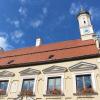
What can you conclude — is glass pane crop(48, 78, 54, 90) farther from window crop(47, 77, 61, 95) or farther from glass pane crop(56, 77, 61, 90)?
glass pane crop(56, 77, 61, 90)

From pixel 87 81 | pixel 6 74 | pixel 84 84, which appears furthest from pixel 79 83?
pixel 6 74

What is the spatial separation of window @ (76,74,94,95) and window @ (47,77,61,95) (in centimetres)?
175

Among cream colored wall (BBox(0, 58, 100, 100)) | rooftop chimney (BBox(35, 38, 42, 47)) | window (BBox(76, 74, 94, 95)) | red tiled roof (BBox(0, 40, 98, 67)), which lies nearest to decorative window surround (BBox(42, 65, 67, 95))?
cream colored wall (BBox(0, 58, 100, 100))

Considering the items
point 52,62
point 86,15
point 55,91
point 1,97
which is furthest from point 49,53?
point 86,15

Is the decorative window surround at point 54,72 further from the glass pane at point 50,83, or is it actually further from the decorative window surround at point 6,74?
the decorative window surround at point 6,74

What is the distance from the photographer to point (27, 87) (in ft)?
58.4

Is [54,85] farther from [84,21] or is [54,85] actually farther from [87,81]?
[84,21]

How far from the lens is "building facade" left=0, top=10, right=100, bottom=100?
618 inches

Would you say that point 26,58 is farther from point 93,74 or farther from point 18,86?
point 93,74

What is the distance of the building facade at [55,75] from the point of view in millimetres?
15695

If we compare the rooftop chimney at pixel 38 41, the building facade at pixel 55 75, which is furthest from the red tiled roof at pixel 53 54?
the rooftop chimney at pixel 38 41

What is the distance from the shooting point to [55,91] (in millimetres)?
16172

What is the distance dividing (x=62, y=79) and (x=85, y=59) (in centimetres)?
288

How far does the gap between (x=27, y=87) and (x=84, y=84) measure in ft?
18.8
